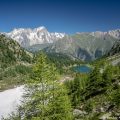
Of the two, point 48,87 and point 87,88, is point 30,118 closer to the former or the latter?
point 48,87

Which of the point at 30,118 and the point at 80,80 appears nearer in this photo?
the point at 30,118

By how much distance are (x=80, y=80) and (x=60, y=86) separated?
71.0 meters

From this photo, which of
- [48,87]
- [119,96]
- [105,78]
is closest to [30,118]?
Result: [48,87]

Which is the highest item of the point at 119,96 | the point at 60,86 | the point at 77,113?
the point at 60,86

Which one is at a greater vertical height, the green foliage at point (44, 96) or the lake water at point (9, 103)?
the green foliage at point (44, 96)

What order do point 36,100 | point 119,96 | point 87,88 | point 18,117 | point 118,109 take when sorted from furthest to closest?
point 87,88, point 118,109, point 119,96, point 18,117, point 36,100

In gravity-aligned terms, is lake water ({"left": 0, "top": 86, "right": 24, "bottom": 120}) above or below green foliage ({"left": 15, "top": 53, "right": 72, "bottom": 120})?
below

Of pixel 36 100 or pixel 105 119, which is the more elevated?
pixel 36 100

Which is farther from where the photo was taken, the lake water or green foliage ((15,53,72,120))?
the lake water

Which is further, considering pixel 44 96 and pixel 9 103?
pixel 9 103

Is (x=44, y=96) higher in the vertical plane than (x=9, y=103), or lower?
higher

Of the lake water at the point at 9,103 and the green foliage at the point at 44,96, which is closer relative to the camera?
the green foliage at the point at 44,96

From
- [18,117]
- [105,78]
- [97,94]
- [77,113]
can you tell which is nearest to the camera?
[18,117]

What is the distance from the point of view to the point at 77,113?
61031 millimetres
